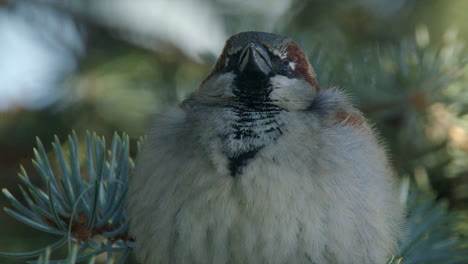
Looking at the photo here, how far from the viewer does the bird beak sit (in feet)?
7.57

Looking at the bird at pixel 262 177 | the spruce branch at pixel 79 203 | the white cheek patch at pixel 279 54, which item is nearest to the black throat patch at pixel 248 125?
the bird at pixel 262 177

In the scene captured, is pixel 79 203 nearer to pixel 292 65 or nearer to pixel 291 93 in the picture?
pixel 291 93

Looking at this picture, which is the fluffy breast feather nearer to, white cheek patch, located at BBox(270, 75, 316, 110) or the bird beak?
white cheek patch, located at BBox(270, 75, 316, 110)

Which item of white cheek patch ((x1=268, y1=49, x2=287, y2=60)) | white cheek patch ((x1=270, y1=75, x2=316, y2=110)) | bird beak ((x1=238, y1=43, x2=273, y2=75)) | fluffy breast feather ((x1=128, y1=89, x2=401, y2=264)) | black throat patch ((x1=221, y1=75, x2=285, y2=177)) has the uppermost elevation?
white cheek patch ((x1=268, y1=49, x2=287, y2=60))

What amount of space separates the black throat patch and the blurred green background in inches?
21.1

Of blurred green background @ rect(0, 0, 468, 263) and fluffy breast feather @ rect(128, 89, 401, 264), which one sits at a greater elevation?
blurred green background @ rect(0, 0, 468, 263)

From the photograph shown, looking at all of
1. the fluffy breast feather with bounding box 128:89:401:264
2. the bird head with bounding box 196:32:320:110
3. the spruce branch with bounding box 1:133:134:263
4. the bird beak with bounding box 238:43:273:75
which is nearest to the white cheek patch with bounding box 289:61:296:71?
the bird head with bounding box 196:32:320:110

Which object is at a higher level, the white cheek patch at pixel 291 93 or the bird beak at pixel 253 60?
the bird beak at pixel 253 60

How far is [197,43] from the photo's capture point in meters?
2.94

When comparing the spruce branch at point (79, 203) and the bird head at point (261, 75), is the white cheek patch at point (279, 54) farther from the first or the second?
the spruce branch at point (79, 203)

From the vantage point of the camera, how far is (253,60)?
2311mm

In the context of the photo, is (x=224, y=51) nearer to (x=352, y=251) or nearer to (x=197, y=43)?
(x=197, y=43)

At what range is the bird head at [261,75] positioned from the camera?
230 cm

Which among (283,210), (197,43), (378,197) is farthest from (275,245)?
(197,43)
